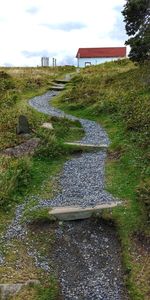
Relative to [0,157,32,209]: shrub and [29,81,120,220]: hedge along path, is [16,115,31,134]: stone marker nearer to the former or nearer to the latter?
[29,81,120,220]: hedge along path

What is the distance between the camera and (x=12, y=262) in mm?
8328

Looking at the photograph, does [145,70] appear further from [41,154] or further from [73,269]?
[73,269]

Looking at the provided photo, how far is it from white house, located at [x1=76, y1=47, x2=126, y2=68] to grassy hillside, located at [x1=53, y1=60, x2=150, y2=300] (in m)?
48.1

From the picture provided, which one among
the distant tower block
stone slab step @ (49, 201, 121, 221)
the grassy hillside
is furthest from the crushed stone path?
the distant tower block

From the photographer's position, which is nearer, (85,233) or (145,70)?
(85,233)

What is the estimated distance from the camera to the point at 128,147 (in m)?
14.6

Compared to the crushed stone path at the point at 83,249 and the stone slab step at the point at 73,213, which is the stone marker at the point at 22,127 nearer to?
the crushed stone path at the point at 83,249

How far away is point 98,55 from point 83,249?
72839 millimetres

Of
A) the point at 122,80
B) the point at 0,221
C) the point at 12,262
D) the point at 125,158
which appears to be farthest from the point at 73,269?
the point at 122,80

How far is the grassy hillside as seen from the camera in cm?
859

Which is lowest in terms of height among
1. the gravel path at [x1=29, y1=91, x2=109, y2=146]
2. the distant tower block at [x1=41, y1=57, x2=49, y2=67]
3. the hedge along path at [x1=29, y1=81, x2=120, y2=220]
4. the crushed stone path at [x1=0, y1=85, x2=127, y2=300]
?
the crushed stone path at [x1=0, y1=85, x2=127, y2=300]

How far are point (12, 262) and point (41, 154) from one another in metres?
6.65

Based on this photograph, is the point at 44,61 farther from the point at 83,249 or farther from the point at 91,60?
the point at 83,249

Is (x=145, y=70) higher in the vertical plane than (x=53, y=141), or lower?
higher
